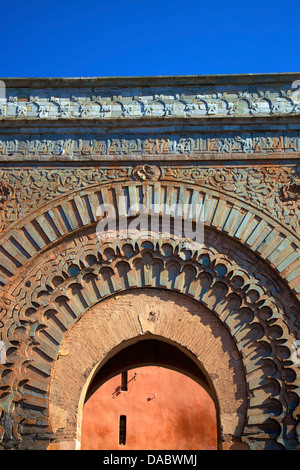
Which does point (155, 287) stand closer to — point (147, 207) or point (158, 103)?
point (147, 207)

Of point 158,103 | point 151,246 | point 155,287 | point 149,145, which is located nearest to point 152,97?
point 158,103

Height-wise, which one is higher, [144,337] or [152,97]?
[152,97]

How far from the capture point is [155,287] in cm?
545

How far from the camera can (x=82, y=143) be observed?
5879 millimetres

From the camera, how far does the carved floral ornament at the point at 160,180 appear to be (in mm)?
5559

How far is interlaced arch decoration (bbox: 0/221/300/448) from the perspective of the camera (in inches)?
195

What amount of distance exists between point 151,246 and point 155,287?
0.38 metres

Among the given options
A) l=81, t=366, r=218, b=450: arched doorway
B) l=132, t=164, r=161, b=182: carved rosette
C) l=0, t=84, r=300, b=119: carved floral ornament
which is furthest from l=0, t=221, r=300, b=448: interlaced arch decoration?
l=81, t=366, r=218, b=450: arched doorway

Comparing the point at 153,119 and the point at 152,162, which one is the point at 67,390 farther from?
the point at 153,119

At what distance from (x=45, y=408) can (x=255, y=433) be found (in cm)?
173

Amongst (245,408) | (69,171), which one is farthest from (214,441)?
(69,171)

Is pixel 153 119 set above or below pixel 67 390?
above

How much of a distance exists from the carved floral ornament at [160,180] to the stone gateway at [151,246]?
1 cm

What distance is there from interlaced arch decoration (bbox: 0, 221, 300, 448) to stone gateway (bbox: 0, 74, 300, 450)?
0.01 m
